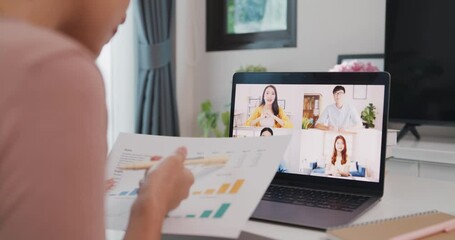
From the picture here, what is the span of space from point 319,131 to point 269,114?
123mm

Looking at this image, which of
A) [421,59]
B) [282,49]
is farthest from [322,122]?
[282,49]

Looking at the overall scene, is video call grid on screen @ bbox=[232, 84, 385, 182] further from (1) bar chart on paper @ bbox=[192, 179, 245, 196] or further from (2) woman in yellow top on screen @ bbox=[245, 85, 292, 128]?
(1) bar chart on paper @ bbox=[192, 179, 245, 196]

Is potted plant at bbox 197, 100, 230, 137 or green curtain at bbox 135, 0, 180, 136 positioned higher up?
green curtain at bbox 135, 0, 180, 136

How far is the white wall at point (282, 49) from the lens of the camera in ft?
7.90

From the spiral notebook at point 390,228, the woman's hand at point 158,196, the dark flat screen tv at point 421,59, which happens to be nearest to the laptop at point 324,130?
the spiral notebook at point 390,228

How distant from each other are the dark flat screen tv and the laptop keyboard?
137 cm

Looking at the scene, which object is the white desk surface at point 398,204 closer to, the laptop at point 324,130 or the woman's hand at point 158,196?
the laptop at point 324,130

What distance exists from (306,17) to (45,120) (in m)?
2.44

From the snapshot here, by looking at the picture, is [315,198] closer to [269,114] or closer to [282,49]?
[269,114]

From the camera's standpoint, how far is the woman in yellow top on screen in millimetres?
987

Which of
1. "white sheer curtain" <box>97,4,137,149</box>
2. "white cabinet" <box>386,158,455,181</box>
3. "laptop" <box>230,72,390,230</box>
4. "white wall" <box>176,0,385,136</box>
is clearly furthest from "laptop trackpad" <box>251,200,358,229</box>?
"white sheer curtain" <box>97,4,137,149</box>

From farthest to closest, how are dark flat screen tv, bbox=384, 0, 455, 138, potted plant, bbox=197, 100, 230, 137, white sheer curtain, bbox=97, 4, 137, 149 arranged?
potted plant, bbox=197, 100, 230, 137
white sheer curtain, bbox=97, 4, 137, 149
dark flat screen tv, bbox=384, 0, 455, 138

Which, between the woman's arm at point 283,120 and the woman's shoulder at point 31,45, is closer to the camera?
the woman's shoulder at point 31,45

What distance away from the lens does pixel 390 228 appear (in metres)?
0.66
